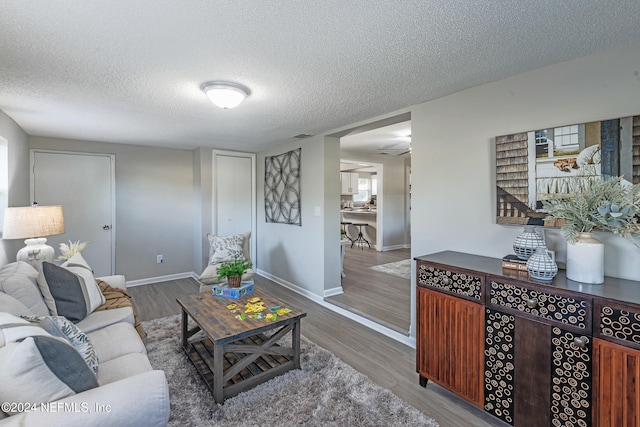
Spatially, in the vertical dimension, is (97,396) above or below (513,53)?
below

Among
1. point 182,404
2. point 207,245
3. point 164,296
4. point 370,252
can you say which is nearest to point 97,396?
point 182,404

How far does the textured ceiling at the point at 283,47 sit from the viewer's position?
138cm

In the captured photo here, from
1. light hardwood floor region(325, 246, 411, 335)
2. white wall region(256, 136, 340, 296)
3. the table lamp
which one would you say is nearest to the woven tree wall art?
white wall region(256, 136, 340, 296)

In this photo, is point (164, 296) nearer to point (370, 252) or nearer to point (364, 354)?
point (364, 354)

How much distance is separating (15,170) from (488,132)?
4.81 meters

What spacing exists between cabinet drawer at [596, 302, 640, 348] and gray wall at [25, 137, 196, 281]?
521cm

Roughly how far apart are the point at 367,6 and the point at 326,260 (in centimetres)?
301

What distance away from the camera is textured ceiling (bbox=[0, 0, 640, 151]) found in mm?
1377

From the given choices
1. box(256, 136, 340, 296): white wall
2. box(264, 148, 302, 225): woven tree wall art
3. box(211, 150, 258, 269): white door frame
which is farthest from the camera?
box(211, 150, 258, 269): white door frame

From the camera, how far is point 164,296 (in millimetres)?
4117

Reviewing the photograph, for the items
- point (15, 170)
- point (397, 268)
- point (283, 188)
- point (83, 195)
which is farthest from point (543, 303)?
point (83, 195)

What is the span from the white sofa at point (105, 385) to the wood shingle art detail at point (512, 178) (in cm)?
232

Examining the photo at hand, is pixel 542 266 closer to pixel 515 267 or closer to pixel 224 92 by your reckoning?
pixel 515 267

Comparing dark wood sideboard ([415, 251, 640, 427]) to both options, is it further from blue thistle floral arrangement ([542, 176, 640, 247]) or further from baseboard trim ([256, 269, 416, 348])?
baseboard trim ([256, 269, 416, 348])
